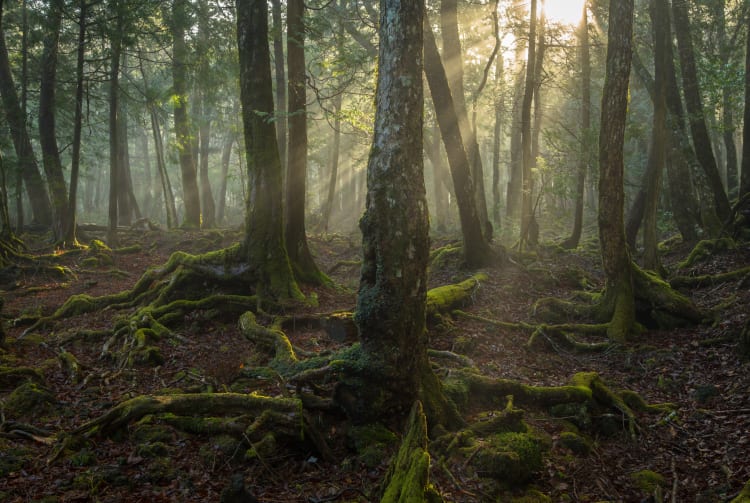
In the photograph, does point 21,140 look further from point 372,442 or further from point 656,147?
point 656,147

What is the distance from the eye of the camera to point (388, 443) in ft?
18.0

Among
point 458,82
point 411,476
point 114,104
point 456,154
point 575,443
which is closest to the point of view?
point 411,476

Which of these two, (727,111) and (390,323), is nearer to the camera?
(390,323)

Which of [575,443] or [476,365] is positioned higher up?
[476,365]

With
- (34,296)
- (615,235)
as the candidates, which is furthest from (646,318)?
(34,296)

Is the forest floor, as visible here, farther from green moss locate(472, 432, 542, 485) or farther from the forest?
green moss locate(472, 432, 542, 485)

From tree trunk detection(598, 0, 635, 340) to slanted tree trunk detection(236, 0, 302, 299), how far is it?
6640 millimetres

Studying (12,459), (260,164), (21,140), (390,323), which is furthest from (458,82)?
(21,140)

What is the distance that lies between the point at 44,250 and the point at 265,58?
12.4m

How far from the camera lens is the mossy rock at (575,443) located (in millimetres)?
6102

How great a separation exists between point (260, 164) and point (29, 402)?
6387 millimetres

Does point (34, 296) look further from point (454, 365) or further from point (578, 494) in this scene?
point (578, 494)

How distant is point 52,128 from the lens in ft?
65.2

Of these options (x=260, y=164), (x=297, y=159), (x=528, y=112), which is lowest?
(x=260, y=164)
